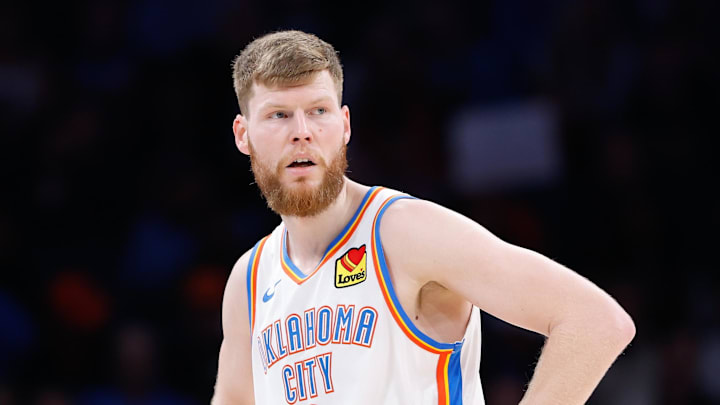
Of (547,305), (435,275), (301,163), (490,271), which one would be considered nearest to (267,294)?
(301,163)

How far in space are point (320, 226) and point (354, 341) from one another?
45 centimetres

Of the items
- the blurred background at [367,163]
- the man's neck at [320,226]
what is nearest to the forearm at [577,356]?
the man's neck at [320,226]

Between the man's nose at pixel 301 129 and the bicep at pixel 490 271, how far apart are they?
41 centimetres

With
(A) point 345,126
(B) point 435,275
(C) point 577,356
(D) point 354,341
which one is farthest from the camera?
(A) point 345,126

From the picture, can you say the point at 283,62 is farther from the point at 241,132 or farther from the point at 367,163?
the point at 367,163

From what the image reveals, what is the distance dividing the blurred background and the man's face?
307 centimetres

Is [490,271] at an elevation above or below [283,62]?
below

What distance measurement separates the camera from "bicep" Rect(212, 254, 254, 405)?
11.4ft

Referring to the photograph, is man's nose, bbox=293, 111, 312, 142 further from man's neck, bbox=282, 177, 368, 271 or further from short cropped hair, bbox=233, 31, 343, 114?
man's neck, bbox=282, 177, 368, 271

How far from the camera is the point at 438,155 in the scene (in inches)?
275

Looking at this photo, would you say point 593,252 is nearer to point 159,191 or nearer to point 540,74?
point 540,74

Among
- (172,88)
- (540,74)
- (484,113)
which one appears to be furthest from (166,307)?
(540,74)

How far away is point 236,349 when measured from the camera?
3496 millimetres

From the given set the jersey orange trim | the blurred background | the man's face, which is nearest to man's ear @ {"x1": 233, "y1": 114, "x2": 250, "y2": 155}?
the man's face
